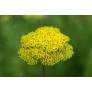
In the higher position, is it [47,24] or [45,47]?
[47,24]
